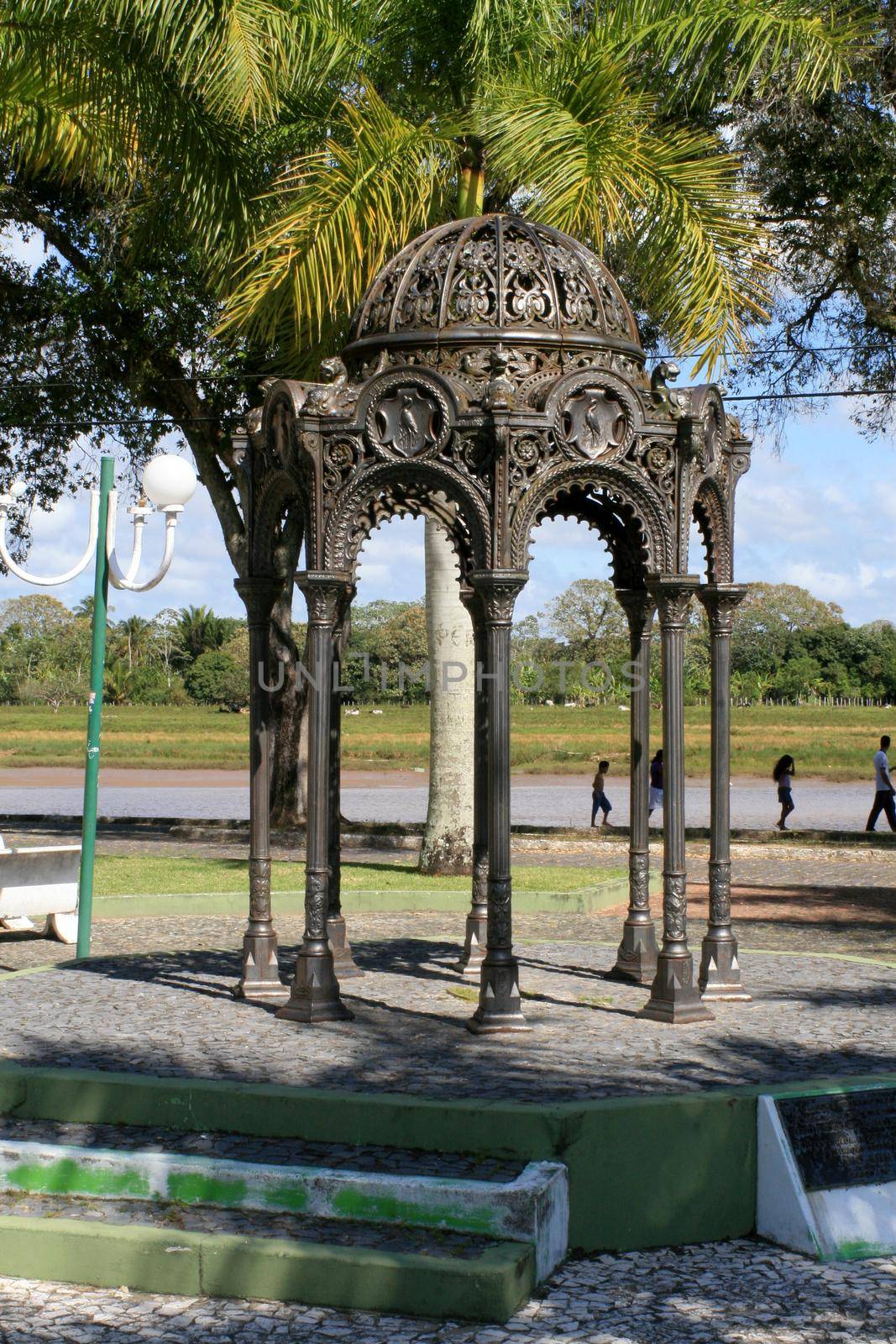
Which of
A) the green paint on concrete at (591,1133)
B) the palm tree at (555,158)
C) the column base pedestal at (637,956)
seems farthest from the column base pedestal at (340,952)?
the palm tree at (555,158)

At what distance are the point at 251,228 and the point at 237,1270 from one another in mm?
11014

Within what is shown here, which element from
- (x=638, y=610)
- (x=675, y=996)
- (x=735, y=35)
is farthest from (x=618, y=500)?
(x=735, y=35)

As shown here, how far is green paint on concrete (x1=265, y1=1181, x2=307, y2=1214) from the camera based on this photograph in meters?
5.02

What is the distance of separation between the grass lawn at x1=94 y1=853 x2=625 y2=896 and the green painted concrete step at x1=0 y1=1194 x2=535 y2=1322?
7.61 metres

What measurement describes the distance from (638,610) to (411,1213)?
4.46m

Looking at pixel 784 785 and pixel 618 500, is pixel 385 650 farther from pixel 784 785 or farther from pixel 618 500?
pixel 618 500

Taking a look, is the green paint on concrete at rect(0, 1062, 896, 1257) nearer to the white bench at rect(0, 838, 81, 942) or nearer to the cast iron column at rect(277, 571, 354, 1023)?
the cast iron column at rect(277, 571, 354, 1023)

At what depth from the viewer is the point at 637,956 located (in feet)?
27.7

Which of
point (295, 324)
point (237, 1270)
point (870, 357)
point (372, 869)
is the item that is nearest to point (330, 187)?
point (295, 324)

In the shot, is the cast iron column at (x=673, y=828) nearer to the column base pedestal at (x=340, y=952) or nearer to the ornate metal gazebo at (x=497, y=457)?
the ornate metal gazebo at (x=497, y=457)

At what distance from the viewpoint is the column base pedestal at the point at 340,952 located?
8.45 m

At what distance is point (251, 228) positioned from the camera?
13969mm

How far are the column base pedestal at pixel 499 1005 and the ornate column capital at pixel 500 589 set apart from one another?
1.55 m

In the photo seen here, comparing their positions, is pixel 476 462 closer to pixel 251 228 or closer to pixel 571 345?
pixel 571 345
